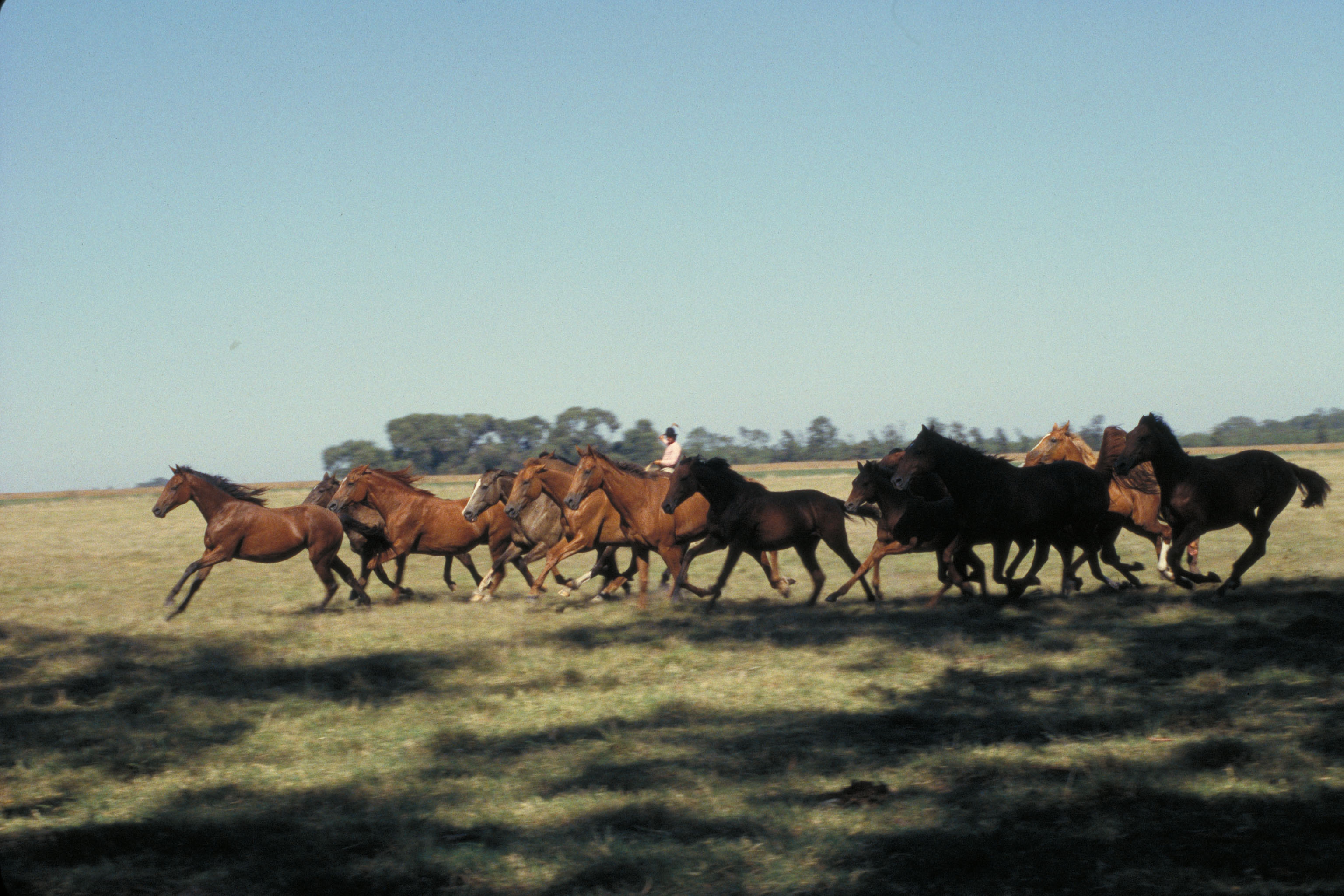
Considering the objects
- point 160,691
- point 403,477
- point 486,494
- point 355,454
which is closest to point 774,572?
point 486,494

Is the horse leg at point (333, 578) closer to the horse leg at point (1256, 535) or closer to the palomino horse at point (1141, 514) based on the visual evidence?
the palomino horse at point (1141, 514)

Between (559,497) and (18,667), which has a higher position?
(559,497)

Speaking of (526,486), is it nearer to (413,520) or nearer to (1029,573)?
(413,520)

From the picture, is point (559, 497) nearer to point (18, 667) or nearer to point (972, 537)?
point (972, 537)

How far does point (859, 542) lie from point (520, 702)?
21.1 meters

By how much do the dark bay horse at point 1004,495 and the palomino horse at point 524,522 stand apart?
5.29m

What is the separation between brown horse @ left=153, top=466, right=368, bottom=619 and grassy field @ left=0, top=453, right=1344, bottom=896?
1.27m

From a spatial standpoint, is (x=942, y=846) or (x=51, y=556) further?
(x=51, y=556)

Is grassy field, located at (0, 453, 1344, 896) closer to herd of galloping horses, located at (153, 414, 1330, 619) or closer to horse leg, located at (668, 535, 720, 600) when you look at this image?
herd of galloping horses, located at (153, 414, 1330, 619)

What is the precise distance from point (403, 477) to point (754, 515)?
5.98m

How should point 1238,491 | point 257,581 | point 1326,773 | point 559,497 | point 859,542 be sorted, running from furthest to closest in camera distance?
point 859,542
point 257,581
point 559,497
point 1238,491
point 1326,773

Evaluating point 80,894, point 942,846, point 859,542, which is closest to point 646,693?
point 942,846

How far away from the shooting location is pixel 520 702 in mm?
9484

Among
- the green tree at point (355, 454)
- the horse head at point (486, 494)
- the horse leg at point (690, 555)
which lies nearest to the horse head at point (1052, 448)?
the horse leg at point (690, 555)
